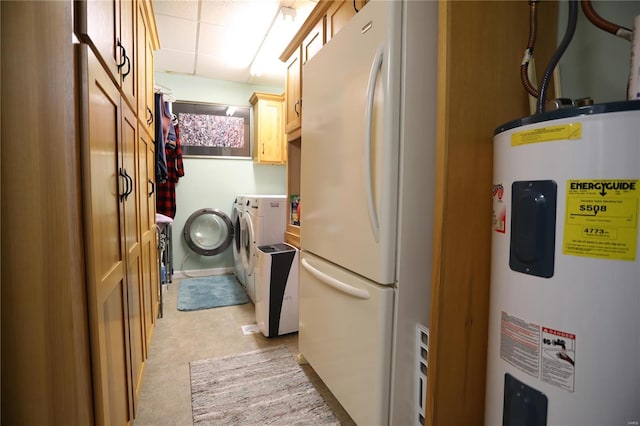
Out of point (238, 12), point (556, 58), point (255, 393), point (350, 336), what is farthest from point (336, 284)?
point (238, 12)

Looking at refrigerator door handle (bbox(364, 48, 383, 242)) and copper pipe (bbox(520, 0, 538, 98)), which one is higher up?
copper pipe (bbox(520, 0, 538, 98))

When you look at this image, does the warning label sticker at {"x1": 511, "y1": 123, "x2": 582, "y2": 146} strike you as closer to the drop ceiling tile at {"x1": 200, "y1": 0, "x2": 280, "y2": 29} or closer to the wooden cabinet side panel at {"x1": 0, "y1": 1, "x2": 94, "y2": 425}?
the wooden cabinet side panel at {"x1": 0, "y1": 1, "x2": 94, "y2": 425}

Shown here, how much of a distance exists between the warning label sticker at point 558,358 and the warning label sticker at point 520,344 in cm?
2

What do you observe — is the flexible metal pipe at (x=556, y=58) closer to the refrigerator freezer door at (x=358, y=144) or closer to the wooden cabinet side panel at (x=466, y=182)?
the wooden cabinet side panel at (x=466, y=182)

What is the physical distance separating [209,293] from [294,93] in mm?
2200

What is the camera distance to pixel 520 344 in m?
0.86

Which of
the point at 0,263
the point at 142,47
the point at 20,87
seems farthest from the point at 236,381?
the point at 142,47

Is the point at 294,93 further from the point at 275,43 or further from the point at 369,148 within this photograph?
the point at 369,148

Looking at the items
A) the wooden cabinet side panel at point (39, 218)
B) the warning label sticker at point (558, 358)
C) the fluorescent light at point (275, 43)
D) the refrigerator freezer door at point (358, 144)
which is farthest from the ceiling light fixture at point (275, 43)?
the warning label sticker at point (558, 358)

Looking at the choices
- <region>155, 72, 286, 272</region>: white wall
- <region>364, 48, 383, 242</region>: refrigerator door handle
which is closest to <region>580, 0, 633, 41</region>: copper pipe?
<region>364, 48, 383, 242</region>: refrigerator door handle

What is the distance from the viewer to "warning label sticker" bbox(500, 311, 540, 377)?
2.71 feet

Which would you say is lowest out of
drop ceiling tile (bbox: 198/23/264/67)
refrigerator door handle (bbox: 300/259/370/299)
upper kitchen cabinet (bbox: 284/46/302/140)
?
refrigerator door handle (bbox: 300/259/370/299)

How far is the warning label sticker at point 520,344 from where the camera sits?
83 cm

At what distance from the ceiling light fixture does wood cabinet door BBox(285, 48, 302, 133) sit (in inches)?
14.9
